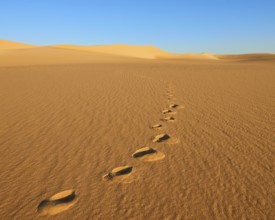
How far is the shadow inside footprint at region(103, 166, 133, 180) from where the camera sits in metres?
2.39

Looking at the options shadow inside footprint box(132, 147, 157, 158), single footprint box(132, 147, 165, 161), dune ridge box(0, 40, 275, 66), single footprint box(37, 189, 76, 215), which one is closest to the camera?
single footprint box(37, 189, 76, 215)

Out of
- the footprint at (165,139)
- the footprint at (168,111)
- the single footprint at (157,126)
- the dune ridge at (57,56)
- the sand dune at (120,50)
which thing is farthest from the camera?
the sand dune at (120,50)

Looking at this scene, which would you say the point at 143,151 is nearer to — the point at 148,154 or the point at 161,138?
the point at 148,154

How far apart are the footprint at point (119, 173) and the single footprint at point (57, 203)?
0.40 m

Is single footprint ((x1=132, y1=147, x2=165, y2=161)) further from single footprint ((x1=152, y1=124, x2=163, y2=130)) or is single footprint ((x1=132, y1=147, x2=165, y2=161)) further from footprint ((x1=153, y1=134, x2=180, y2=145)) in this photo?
single footprint ((x1=152, y1=124, x2=163, y2=130))

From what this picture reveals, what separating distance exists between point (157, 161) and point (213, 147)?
2.70ft

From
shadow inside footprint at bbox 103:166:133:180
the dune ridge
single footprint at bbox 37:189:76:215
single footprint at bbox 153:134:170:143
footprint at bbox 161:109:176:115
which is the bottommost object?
→ single footprint at bbox 37:189:76:215

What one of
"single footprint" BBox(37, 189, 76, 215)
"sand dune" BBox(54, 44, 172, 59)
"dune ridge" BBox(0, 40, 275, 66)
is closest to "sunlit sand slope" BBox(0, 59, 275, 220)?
"single footprint" BBox(37, 189, 76, 215)

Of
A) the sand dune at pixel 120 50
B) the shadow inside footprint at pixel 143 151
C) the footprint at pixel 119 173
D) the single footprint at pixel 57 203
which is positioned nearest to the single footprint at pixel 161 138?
the shadow inside footprint at pixel 143 151

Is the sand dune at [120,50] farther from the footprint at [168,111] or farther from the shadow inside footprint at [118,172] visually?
the shadow inside footprint at [118,172]

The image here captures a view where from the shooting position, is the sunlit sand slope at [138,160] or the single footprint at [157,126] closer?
the sunlit sand slope at [138,160]

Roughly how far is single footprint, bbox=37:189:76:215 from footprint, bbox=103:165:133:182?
15.7 inches

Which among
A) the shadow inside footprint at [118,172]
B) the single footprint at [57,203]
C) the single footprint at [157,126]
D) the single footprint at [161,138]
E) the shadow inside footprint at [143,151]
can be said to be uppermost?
the single footprint at [157,126]

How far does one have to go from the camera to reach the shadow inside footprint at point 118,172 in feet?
7.85
